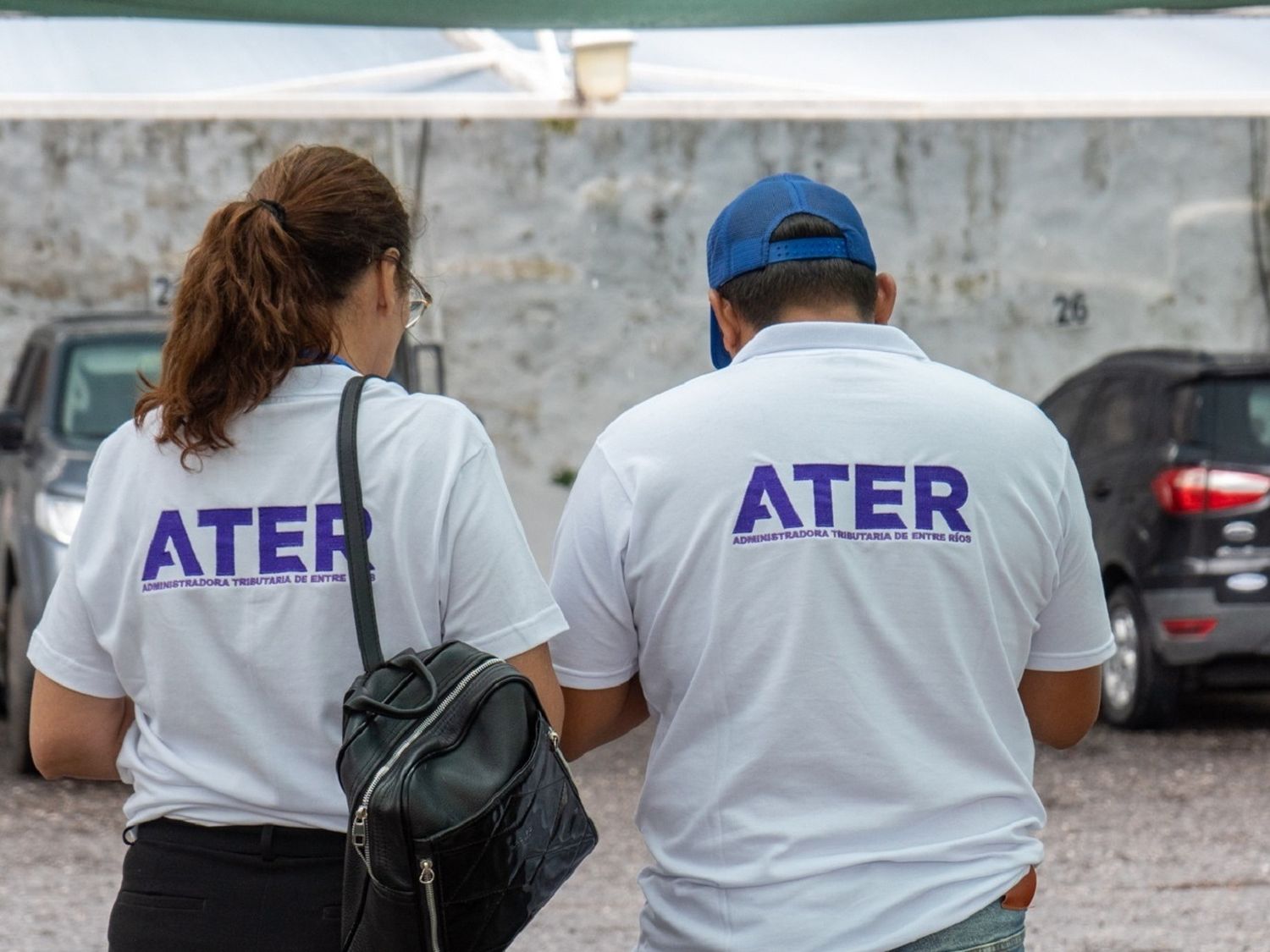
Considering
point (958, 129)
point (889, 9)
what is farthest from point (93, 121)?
point (889, 9)

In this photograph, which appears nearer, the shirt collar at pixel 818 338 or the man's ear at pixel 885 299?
the shirt collar at pixel 818 338

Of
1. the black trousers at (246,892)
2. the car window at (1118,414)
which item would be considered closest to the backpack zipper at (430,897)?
the black trousers at (246,892)

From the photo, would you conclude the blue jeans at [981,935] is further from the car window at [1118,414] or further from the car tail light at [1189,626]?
the car window at [1118,414]

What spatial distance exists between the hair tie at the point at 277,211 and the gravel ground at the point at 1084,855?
3.72 metres

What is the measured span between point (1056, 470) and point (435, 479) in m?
0.76

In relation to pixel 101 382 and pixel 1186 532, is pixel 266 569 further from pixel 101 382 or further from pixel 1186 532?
pixel 1186 532

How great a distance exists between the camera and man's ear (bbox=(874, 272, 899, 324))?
2416 mm

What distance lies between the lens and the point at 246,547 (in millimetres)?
2127

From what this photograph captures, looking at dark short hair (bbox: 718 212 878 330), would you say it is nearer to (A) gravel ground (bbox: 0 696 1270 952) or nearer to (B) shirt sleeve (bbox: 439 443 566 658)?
(B) shirt sleeve (bbox: 439 443 566 658)

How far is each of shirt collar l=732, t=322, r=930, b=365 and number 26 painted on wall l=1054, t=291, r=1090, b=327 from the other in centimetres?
1053

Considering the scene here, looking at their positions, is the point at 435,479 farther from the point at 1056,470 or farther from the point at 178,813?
the point at 1056,470

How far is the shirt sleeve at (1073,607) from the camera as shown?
2.28 metres

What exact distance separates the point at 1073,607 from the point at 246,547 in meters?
1.03

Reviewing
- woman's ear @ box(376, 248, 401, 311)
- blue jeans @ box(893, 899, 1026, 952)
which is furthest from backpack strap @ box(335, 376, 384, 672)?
blue jeans @ box(893, 899, 1026, 952)
